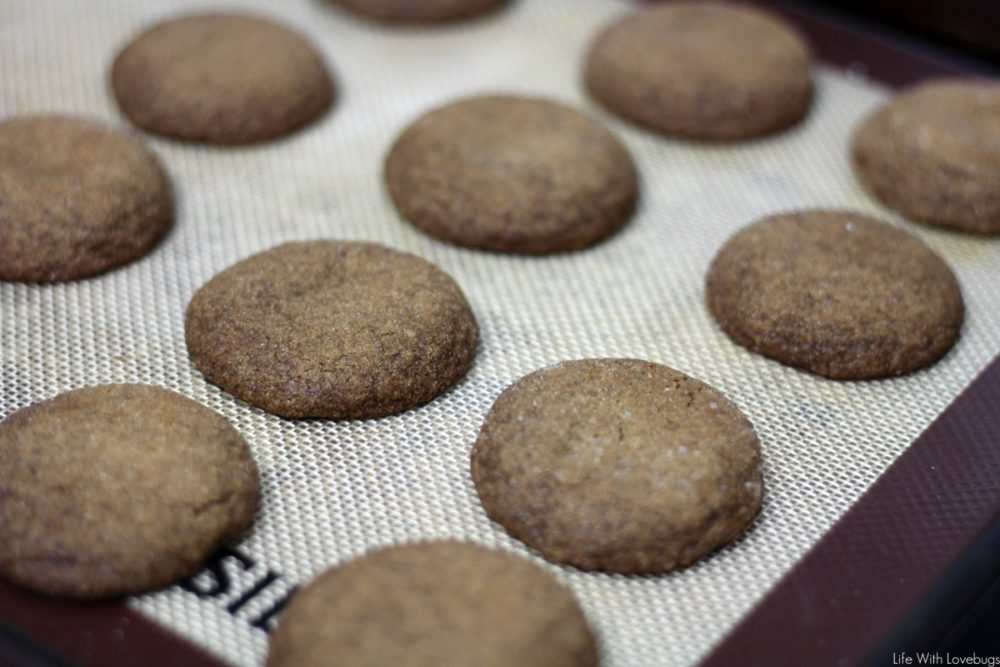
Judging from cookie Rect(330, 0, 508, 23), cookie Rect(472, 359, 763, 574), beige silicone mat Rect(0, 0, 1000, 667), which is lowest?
beige silicone mat Rect(0, 0, 1000, 667)

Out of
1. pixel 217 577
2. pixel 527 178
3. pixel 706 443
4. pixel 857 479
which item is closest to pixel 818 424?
pixel 857 479

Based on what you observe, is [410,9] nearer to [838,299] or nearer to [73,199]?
[73,199]

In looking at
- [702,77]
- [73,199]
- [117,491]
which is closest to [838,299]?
[702,77]

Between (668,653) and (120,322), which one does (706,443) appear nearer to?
(668,653)

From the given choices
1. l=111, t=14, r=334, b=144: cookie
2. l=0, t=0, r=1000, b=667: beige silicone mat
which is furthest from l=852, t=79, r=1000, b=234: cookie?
l=111, t=14, r=334, b=144: cookie

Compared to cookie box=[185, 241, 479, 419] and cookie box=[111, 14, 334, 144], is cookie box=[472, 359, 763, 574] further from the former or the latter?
cookie box=[111, 14, 334, 144]
